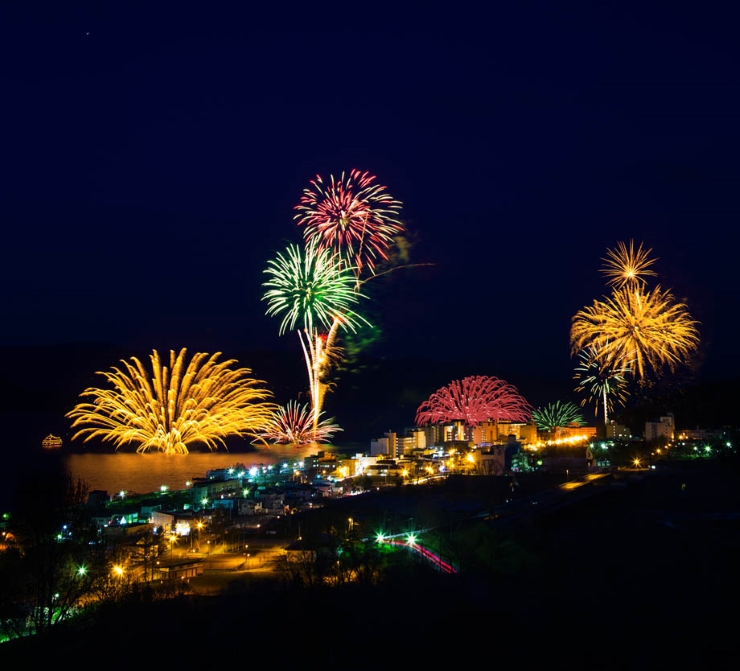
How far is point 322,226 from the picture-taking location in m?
26.8

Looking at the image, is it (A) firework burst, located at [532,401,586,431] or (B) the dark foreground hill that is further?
(A) firework burst, located at [532,401,586,431]

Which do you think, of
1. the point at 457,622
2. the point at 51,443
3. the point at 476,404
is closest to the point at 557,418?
the point at 476,404

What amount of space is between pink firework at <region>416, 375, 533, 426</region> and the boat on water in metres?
39.8

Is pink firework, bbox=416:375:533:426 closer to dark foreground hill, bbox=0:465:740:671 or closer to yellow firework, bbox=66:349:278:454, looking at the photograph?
yellow firework, bbox=66:349:278:454

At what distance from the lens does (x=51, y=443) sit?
7156 centimetres

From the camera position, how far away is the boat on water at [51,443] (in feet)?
230

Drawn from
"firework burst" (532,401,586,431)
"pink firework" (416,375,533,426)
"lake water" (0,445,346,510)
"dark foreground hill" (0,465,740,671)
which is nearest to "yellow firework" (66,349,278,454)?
"lake water" (0,445,346,510)

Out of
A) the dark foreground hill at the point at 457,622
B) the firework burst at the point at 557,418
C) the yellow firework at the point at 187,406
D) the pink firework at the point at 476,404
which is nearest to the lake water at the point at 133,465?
the yellow firework at the point at 187,406

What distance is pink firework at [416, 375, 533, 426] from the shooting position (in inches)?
1687

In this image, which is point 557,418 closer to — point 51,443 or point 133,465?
point 133,465

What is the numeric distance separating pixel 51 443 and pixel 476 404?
44013mm

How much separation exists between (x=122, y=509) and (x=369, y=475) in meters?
11.4

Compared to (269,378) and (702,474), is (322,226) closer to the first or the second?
(702,474)

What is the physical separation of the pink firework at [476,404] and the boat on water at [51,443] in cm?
3982
